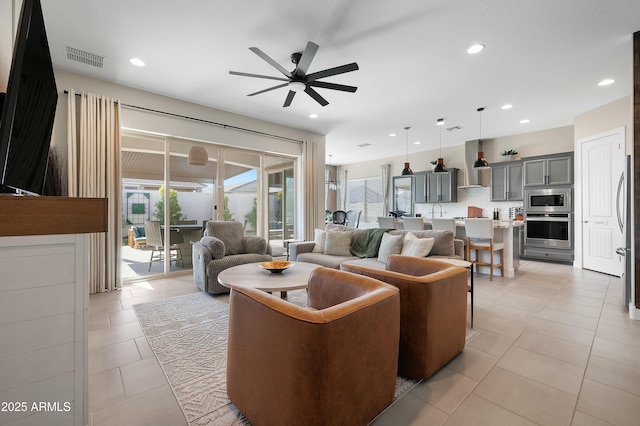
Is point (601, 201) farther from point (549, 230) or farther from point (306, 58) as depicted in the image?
point (306, 58)

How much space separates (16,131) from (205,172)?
163 inches

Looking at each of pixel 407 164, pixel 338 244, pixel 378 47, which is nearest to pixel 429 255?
pixel 338 244

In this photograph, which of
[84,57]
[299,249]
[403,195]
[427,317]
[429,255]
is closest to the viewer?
[427,317]

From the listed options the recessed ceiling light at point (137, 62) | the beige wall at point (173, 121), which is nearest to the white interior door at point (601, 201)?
the beige wall at point (173, 121)

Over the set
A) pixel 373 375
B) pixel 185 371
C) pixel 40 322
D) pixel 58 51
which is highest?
pixel 58 51

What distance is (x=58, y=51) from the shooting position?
10.2 feet

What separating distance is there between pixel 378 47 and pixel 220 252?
3097mm

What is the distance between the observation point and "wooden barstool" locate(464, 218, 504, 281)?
439cm

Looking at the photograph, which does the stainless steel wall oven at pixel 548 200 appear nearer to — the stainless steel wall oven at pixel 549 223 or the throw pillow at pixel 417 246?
the stainless steel wall oven at pixel 549 223

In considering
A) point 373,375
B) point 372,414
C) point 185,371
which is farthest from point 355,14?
point 185,371

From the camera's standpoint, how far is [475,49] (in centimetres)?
308

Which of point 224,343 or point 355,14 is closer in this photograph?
point 224,343

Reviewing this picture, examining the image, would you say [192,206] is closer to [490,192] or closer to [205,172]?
[205,172]

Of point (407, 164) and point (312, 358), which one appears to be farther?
point (407, 164)
